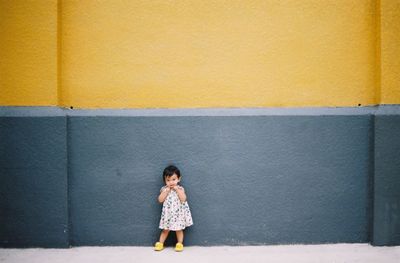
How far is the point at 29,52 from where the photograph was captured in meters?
4.18

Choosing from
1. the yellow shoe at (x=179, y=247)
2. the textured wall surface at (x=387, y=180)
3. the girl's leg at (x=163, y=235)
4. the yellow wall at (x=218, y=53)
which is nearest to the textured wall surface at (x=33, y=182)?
the yellow wall at (x=218, y=53)

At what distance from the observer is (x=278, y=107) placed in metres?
4.33

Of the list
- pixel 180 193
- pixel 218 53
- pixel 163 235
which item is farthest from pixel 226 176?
pixel 218 53

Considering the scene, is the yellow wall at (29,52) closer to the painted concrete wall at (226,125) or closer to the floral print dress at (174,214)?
the painted concrete wall at (226,125)

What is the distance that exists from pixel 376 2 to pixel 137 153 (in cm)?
298

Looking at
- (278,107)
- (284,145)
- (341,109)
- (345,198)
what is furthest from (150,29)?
(345,198)

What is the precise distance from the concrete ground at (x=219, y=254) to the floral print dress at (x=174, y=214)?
0.92ft

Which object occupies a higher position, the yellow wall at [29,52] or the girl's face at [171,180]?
the yellow wall at [29,52]

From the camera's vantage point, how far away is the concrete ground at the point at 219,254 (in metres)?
3.93

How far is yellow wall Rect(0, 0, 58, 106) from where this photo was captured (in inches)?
163

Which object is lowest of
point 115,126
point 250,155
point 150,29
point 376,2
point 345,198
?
point 345,198

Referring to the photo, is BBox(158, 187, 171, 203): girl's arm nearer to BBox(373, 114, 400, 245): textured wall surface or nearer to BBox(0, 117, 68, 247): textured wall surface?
BBox(0, 117, 68, 247): textured wall surface

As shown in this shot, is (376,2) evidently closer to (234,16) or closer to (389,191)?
(234,16)

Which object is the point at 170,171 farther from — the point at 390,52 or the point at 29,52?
the point at 390,52
